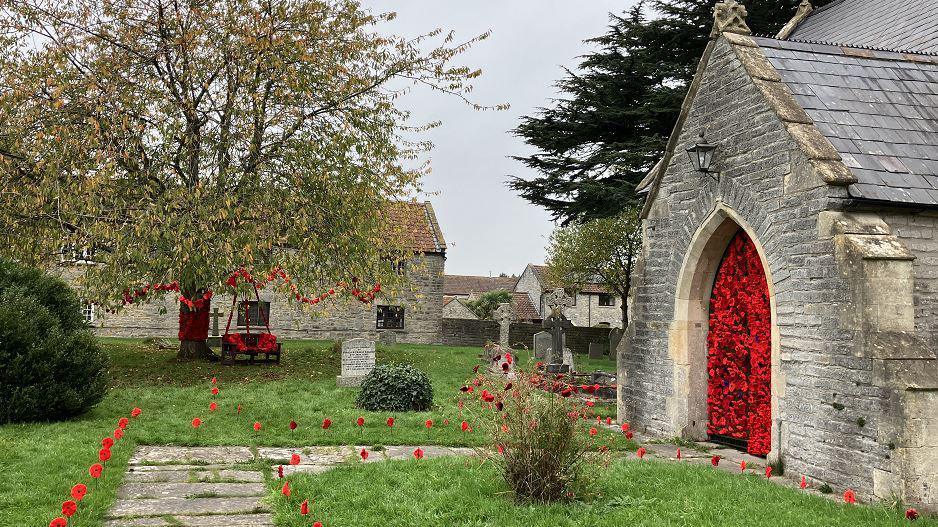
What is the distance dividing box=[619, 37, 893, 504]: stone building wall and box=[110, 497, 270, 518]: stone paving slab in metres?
5.55

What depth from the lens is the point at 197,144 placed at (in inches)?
571

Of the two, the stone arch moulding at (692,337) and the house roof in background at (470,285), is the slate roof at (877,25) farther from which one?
the house roof in background at (470,285)

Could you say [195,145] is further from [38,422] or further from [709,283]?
[709,283]

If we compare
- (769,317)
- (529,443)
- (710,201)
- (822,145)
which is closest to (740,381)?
(769,317)

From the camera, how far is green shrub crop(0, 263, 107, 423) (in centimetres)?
888

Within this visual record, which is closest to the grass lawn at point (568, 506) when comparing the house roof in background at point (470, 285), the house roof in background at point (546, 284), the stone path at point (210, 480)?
the stone path at point (210, 480)

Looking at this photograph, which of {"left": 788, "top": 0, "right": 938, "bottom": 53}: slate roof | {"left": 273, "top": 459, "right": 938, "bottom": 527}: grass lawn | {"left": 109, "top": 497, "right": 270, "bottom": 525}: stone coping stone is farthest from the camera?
{"left": 788, "top": 0, "right": 938, "bottom": 53}: slate roof

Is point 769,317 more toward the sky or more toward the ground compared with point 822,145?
more toward the ground

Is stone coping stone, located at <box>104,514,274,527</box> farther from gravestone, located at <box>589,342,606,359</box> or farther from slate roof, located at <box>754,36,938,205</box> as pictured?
gravestone, located at <box>589,342,606,359</box>

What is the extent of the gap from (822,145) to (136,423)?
9.37 meters

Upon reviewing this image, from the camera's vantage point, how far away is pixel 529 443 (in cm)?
594

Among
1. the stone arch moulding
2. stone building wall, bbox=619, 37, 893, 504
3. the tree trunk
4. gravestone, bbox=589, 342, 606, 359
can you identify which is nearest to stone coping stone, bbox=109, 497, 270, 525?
stone building wall, bbox=619, 37, 893, 504

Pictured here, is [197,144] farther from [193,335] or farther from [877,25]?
[877,25]

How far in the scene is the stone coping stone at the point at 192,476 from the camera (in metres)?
6.76
